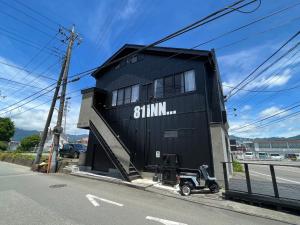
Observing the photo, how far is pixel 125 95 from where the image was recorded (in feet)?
47.8

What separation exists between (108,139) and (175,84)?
A: 602 centimetres

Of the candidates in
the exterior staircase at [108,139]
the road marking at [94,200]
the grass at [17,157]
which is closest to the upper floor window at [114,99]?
the exterior staircase at [108,139]

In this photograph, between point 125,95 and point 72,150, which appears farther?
point 72,150

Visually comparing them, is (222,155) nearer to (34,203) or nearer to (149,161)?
(149,161)

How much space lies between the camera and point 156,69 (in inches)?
511

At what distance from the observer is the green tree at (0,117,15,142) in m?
41.2

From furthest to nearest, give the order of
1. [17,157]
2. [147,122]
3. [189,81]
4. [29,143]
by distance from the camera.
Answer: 1. [29,143]
2. [17,157]
3. [147,122]
4. [189,81]

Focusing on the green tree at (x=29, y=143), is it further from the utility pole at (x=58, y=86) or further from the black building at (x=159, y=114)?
the black building at (x=159, y=114)

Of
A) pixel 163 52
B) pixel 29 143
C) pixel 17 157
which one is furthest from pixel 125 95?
pixel 29 143

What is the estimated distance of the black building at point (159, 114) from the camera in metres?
10.1

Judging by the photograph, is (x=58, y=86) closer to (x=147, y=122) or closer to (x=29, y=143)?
(x=147, y=122)

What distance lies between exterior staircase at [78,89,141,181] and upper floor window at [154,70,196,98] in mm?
4252

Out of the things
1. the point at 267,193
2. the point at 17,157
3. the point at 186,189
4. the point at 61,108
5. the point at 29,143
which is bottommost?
the point at 186,189

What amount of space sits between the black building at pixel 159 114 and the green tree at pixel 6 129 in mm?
39097
